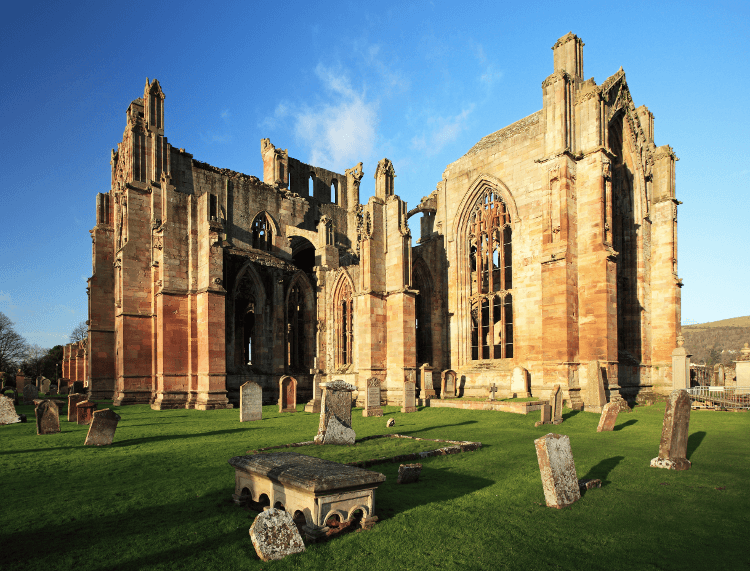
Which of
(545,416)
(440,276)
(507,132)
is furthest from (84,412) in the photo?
(507,132)

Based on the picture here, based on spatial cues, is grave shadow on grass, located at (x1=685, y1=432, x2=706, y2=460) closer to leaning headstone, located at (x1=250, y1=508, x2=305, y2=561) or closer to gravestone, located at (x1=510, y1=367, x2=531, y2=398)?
gravestone, located at (x1=510, y1=367, x2=531, y2=398)

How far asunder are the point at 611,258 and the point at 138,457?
16361 millimetres

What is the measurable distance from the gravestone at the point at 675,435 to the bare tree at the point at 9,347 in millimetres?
70164

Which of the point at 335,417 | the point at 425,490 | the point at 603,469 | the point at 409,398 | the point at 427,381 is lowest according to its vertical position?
the point at 409,398

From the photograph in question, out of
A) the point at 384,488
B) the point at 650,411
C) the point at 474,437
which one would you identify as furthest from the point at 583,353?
the point at 384,488

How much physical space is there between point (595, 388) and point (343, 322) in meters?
13.0

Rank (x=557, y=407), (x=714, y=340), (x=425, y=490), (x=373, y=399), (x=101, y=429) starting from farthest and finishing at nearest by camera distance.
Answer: (x=714, y=340) < (x=373, y=399) < (x=557, y=407) < (x=101, y=429) < (x=425, y=490)

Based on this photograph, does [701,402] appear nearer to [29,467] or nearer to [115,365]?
[29,467]

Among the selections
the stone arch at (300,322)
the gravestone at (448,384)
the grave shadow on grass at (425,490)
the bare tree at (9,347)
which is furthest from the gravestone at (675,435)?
the bare tree at (9,347)

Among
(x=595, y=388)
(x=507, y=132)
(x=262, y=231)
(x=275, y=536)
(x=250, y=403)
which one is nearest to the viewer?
(x=275, y=536)

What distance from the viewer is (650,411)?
57.5ft

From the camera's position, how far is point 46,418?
511 inches

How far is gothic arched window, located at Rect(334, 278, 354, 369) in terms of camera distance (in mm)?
25406

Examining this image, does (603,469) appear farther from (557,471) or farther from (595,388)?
(595,388)
